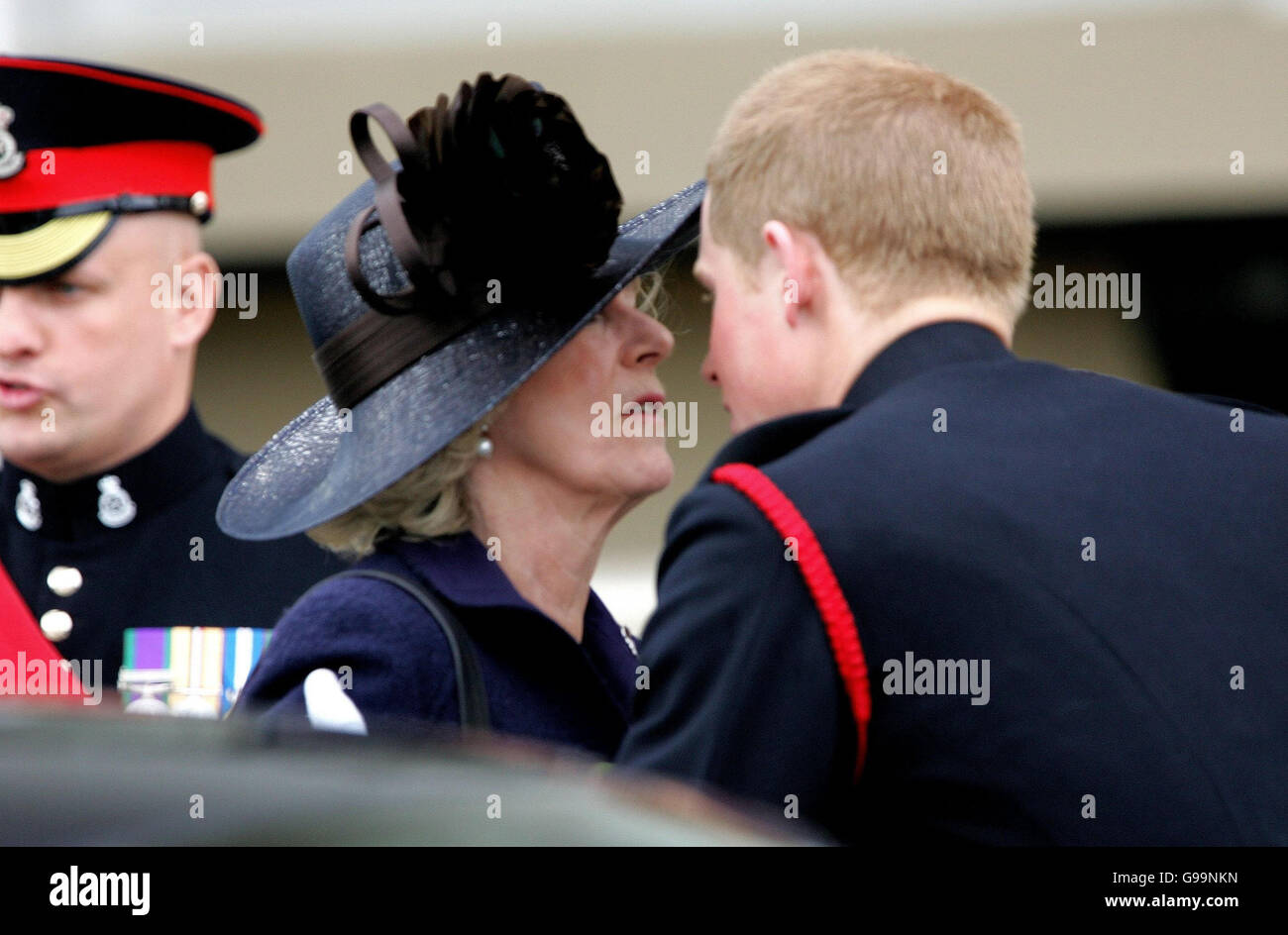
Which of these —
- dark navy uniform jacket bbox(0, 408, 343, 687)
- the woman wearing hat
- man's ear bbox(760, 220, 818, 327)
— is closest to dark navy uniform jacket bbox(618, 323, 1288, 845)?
man's ear bbox(760, 220, 818, 327)

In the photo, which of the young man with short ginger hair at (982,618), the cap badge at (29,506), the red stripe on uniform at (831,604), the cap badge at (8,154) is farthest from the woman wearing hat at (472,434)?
the cap badge at (8,154)

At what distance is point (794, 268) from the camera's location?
82.4 inches

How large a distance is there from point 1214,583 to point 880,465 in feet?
1.15

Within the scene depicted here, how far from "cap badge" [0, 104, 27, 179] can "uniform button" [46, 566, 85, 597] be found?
747 mm

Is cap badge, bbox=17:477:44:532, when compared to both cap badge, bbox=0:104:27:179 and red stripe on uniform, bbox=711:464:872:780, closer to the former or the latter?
cap badge, bbox=0:104:27:179

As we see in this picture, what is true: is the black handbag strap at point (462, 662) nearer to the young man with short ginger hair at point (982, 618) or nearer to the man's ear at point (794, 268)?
the young man with short ginger hair at point (982, 618)

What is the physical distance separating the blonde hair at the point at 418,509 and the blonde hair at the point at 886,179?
617 mm

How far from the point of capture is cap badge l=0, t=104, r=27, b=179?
3551mm

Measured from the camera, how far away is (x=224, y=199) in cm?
1009

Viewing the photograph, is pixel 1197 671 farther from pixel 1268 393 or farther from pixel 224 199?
pixel 224 199

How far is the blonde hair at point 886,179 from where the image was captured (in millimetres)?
2064

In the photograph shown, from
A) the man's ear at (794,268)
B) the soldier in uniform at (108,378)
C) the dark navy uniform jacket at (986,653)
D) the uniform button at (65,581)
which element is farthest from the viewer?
the uniform button at (65,581)

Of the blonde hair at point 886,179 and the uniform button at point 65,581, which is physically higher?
the blonde hair at point 886,179
